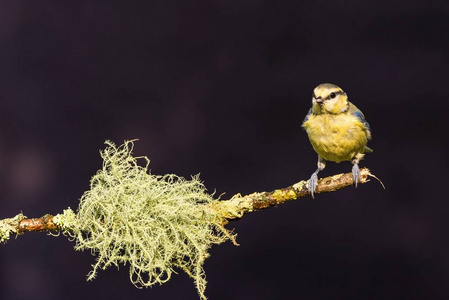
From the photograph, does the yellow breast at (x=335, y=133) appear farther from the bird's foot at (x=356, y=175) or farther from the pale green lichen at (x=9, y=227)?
the pale green lichen at (x=9, y=227)

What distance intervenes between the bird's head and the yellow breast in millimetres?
17

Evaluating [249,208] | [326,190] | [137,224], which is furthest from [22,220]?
[326,190]

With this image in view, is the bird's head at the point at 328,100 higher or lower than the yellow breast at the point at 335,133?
higher

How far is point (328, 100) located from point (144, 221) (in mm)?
590

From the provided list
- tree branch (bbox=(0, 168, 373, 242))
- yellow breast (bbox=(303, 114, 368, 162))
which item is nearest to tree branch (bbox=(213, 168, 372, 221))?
tree branch (bbox=(0, 168, 373, 242))

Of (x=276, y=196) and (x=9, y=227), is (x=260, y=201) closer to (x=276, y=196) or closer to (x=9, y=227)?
(x=276, y=196)

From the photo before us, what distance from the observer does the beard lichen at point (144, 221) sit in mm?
1269

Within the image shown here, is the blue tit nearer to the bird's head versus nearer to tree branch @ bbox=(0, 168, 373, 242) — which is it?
the bird's head

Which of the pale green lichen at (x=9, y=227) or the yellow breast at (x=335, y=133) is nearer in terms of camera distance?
the pale green lichen at (x=9, y=227)

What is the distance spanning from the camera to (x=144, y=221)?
50.6 inches

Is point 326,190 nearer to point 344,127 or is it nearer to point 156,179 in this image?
point 344,127

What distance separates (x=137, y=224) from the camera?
1.28 metres

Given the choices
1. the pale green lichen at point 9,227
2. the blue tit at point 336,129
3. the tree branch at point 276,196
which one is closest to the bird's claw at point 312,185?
the tree branch at point 276,196

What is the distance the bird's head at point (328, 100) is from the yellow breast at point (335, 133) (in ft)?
0.06
